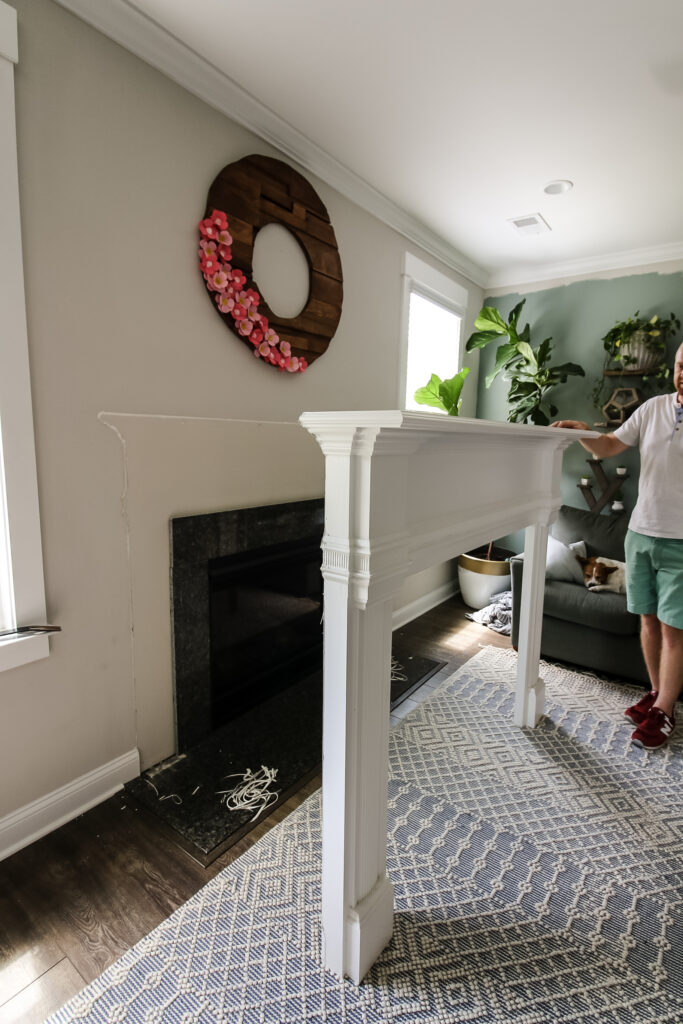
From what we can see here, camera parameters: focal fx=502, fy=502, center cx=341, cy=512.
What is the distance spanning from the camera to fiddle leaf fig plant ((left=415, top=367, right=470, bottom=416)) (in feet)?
9.57

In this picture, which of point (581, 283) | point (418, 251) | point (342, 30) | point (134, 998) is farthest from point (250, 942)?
point (581, 283)

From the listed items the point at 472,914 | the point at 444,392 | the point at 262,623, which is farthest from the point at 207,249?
the point at 472,914

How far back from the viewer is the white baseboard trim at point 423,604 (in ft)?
10.5

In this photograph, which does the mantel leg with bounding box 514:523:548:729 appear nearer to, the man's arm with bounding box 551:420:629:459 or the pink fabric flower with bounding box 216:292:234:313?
the man's arm with bounding box 551:420:629:459

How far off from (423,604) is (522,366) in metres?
1.81

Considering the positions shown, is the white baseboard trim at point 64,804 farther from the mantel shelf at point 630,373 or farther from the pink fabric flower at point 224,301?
the mantel shelf at point 630,373

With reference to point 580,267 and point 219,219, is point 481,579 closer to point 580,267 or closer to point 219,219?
point 580,267

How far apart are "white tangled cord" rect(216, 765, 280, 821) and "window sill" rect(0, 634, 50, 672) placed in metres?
0.75

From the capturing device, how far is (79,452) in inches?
59.6

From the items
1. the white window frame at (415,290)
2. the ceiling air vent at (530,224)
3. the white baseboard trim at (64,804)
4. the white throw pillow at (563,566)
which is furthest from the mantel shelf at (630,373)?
the white baseboard trim at (64,804)

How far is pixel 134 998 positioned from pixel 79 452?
135 cm

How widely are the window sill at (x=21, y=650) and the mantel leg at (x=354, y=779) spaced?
35.4 inches

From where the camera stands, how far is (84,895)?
1323 millimetres

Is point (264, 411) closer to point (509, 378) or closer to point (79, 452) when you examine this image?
point (79, 452)
